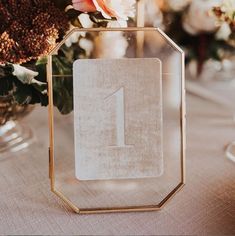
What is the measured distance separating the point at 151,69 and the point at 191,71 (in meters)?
0.83

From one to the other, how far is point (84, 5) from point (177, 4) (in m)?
0.71

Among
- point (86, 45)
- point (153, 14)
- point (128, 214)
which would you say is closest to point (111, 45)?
point (86, 45)

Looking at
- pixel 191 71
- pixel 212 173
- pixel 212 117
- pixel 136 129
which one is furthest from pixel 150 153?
pixel 191 71

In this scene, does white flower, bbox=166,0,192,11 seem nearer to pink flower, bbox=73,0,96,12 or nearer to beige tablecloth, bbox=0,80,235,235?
beige tablecloth, bbox=0,80,235,235

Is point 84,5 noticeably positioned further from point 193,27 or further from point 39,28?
point 193,27

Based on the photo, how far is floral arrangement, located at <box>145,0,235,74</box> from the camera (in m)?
1.32

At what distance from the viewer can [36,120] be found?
3.55 feet

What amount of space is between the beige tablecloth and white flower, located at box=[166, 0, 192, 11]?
0.52m

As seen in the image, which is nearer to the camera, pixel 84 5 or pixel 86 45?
pixel 84 5

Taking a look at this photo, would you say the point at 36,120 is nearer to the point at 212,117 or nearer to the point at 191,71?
the point at 212,117

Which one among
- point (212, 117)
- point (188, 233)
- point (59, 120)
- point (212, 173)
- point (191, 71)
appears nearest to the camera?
point (188, 233)

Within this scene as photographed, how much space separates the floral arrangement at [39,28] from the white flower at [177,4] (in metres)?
0.61

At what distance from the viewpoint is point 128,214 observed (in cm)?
68

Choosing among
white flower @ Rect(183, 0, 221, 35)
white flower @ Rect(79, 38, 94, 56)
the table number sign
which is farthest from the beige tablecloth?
white flower @ Rect(183, 0, 221, 35)
